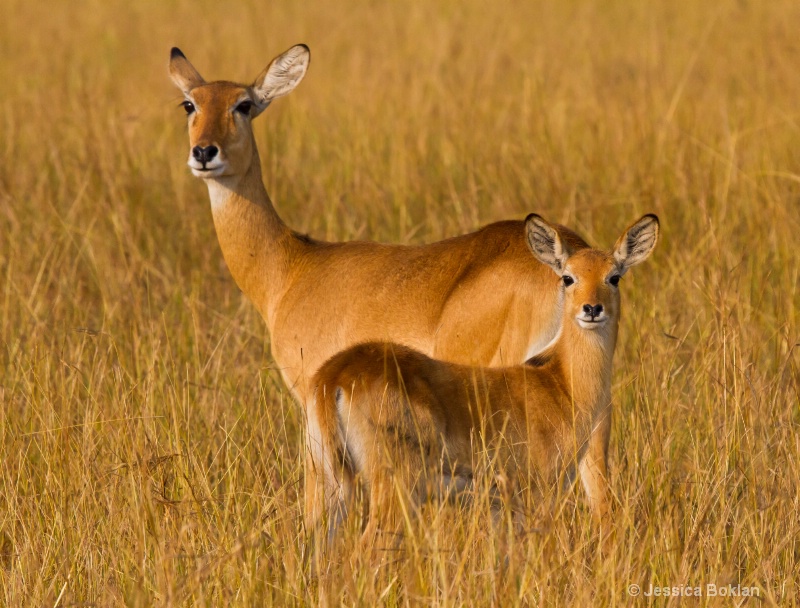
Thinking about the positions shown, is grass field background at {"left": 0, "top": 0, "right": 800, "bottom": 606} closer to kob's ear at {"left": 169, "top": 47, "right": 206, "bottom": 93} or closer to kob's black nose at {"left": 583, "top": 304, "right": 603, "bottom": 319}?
kob's black nose at {"left": 583, "top": 304, "right": 603, "bottom": 319}

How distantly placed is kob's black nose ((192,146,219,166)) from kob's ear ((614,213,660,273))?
79.2 inches

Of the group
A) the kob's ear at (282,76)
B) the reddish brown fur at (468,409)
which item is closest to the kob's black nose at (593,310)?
the reddish brown fur at (468,409)

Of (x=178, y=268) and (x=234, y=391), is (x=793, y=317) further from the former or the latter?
(x=178, y=268)

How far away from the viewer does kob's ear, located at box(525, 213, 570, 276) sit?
4383 mm

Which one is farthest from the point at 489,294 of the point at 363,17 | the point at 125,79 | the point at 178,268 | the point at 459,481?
the point at 363,17

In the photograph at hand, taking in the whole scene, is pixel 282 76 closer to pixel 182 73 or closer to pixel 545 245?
pixel 182 73

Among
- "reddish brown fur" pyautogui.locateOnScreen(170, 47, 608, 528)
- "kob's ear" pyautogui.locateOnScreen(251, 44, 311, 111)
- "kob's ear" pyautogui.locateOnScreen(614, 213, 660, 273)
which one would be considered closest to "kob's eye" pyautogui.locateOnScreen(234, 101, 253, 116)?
"reddish brown fur" pyautogui.locateOnScreen(170, 47, 608, 528)

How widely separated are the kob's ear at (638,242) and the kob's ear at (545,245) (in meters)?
0.19

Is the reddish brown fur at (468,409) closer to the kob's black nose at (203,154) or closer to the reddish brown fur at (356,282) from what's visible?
the reddish brown fur at (356,282)

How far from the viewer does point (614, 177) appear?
7.79 m

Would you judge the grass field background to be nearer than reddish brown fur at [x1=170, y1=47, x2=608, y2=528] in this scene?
Yes

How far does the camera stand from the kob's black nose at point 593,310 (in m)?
4.24

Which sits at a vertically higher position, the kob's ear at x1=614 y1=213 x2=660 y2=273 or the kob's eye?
the kob's eye

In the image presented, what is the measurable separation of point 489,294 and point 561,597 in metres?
1.35
